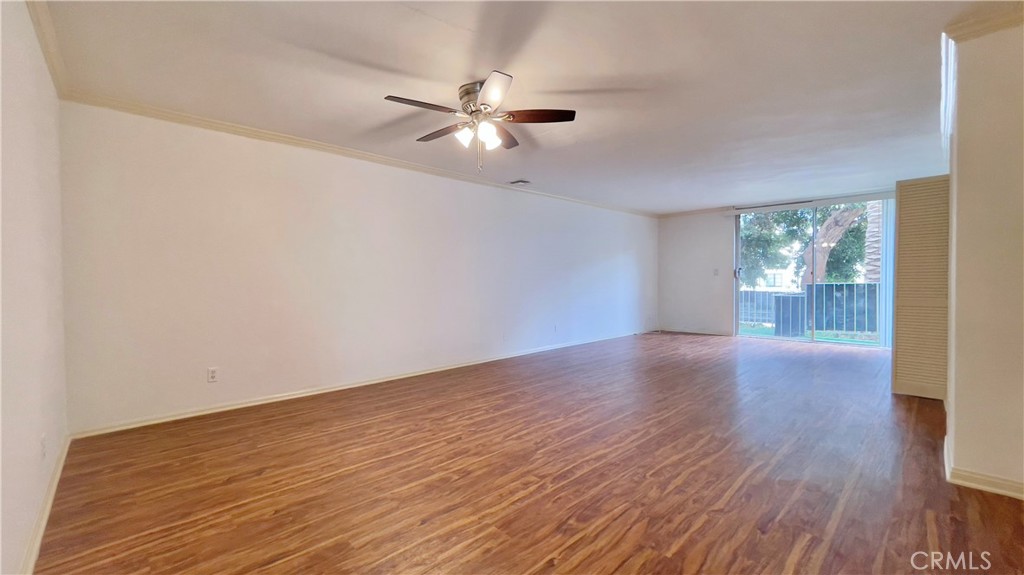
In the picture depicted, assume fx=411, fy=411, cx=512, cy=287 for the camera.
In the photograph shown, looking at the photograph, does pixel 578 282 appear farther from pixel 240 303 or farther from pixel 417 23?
pixel 417 23

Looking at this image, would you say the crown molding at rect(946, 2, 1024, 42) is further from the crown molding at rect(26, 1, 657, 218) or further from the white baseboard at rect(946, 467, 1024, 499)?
the crown molding at rect(26, 1, 657, 218)

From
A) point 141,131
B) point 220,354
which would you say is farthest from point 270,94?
point 220,354

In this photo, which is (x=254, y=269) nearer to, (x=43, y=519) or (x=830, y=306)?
(x=43, y=519)

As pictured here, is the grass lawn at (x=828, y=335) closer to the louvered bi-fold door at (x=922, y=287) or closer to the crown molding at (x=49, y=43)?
the louvered bi-fold door at (x=922, y=287)

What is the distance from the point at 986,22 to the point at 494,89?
8.21 ft

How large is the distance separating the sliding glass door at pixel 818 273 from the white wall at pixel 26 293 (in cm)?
898

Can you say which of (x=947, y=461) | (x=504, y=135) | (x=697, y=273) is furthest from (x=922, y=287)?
(x=697, y=273)

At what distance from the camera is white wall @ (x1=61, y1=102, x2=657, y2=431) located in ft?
10.1

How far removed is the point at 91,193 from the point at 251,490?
101 inches

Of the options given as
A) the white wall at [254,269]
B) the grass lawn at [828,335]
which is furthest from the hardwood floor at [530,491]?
the grass lawn at [828,335]

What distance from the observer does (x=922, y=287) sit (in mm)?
3754

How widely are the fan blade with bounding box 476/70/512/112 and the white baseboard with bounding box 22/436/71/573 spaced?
2914mm

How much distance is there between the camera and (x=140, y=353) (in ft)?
10.6

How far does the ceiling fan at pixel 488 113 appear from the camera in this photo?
2389 millimetres
